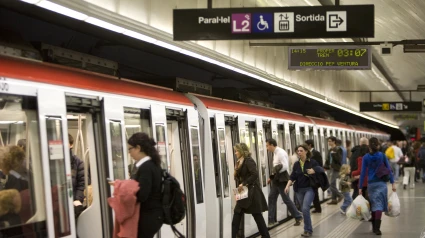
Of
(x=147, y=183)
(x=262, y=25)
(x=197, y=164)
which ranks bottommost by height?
(x=197, y=164)

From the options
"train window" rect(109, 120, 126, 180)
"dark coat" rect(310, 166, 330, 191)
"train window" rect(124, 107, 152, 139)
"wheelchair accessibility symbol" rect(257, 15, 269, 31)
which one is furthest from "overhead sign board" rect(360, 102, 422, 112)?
"train window" rect(109, 120, 126, 180)

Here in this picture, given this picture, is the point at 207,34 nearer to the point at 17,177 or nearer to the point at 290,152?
the point at 17,177

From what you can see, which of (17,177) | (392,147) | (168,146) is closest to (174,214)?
(17,177)

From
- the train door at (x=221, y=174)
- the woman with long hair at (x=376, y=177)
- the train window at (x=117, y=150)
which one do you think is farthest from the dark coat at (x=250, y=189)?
the train window at (x=117, y=150)

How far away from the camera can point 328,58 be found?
15.0 m

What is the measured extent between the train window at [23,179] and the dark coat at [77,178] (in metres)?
1.73

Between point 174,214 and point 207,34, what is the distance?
3214mm

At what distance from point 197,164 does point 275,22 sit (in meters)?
2.42

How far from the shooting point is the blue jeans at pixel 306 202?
13.1m

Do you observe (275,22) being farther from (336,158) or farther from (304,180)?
(336,158)

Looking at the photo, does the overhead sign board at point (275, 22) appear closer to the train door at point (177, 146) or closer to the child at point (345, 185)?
the train door at point (177, 146)

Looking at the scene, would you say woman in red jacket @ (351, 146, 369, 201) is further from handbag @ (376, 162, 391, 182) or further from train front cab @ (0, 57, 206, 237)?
train front cab @ (0, 57, 206, 237)

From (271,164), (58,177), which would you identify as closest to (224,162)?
(271,164)

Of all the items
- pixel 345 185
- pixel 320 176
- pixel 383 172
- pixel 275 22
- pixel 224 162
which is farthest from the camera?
pixel 345 185
